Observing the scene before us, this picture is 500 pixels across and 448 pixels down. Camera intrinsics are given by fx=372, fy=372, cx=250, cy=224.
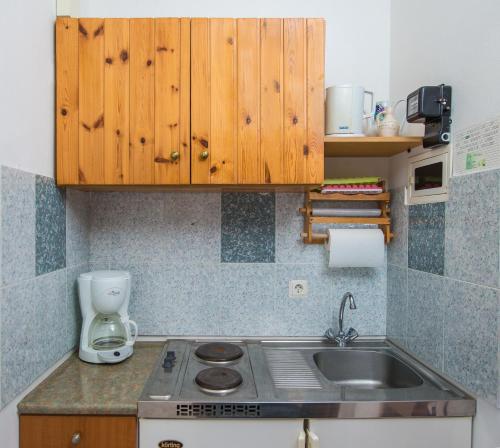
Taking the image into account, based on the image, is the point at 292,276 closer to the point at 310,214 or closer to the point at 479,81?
the point at 310,214

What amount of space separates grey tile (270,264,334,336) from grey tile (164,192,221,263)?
35 cm

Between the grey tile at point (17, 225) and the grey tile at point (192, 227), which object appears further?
the grey tile at point (192, 227)

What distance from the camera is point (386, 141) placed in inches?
55.9

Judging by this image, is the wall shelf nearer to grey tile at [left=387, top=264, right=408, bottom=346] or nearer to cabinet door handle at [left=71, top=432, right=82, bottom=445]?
grey tile at [left=387, top=264, right=408, bottom=346]

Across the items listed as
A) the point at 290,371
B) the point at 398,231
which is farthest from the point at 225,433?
the point at 398,231

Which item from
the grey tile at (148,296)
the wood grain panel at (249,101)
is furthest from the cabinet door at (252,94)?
the grey tile at (148,296)

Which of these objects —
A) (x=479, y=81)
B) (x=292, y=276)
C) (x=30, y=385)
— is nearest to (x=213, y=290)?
(x=292, y=276)

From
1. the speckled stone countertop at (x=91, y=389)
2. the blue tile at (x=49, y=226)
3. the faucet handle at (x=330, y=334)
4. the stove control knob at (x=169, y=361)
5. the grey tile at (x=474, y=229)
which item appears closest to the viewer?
the grey tile at (x=474, y=229)

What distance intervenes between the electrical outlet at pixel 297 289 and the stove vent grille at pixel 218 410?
65cm

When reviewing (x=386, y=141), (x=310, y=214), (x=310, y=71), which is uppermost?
(x=310, y=71)

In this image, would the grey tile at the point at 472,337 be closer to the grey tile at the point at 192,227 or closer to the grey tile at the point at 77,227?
the grey tile at the point at 192,227

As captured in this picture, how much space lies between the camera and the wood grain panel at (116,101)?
135cm

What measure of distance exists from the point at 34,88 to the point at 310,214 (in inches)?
45.5

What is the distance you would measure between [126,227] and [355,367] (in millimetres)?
1214
